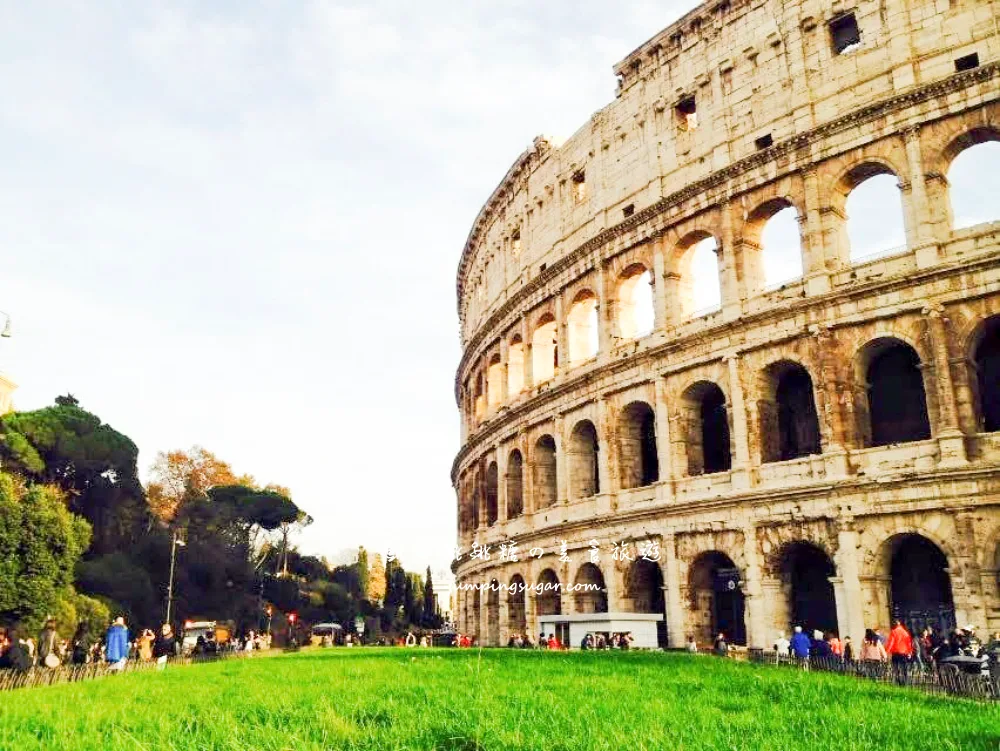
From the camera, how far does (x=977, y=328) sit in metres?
18.1

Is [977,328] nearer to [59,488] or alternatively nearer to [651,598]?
[651,598]

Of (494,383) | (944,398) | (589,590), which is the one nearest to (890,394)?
(944,398)

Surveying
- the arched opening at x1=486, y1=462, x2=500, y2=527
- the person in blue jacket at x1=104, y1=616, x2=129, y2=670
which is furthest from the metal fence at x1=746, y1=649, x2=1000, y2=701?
the arched opening at x1=486, y1=462, x2=500, y2=527

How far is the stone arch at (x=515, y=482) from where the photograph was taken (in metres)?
30.1

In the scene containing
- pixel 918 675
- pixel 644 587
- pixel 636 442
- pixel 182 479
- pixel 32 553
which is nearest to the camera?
pixel 918 675

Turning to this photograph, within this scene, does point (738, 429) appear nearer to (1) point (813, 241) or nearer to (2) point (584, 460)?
(1) point (813, 241)

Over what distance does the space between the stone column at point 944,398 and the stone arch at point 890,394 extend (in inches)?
35.9

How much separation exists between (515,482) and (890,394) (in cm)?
1352

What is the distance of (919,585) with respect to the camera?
63.2 feet

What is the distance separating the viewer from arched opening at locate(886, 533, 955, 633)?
60.8ft

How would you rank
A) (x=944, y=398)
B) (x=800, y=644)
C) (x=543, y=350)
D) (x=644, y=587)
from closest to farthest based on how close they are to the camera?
(x=800, y=644), (x=944, y=398), (x=644, y=587), (x=543, y=350)

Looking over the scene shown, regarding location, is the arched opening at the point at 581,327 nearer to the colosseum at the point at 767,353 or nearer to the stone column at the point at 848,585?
the colosseum at the point at 767,353

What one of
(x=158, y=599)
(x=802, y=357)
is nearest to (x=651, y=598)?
(x=802, y=357)

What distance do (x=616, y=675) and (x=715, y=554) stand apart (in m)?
12.8
